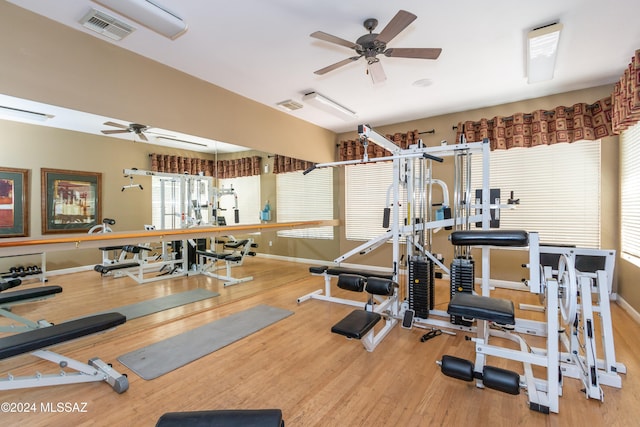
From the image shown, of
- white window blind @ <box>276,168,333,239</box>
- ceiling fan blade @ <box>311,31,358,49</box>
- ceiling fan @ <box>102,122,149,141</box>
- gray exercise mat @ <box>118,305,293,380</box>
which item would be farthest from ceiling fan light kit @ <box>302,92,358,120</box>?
gray exercise mat @ <box>118,305,293,380</box>

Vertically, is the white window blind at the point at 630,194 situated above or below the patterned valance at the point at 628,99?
Answer: below

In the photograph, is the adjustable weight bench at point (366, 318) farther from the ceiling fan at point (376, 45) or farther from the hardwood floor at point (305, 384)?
the ceiling fan at point (376, 45)

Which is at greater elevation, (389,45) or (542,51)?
(389,45)

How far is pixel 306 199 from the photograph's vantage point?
229 inches

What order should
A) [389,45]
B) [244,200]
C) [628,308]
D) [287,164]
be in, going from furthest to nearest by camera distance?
1. [287,164]
2. [244,200]
3. [628,308]
4. [389,45]

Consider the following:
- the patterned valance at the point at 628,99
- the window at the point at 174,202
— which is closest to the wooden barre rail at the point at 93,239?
the window at the point at 174,202

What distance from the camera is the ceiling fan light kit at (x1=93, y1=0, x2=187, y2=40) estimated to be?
6.68 ft

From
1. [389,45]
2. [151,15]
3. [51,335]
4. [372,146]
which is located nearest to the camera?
[51,335]

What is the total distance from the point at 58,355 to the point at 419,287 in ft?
10.2

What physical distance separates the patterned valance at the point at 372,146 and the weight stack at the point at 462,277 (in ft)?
9.04

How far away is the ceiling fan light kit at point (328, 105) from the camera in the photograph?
3992mm

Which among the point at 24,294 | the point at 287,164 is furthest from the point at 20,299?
the point at 287,164

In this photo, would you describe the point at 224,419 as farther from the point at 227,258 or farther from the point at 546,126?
the point at 546,126

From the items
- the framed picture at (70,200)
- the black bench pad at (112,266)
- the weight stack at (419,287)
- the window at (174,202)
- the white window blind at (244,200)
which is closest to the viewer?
the framed picture at (70,200)
